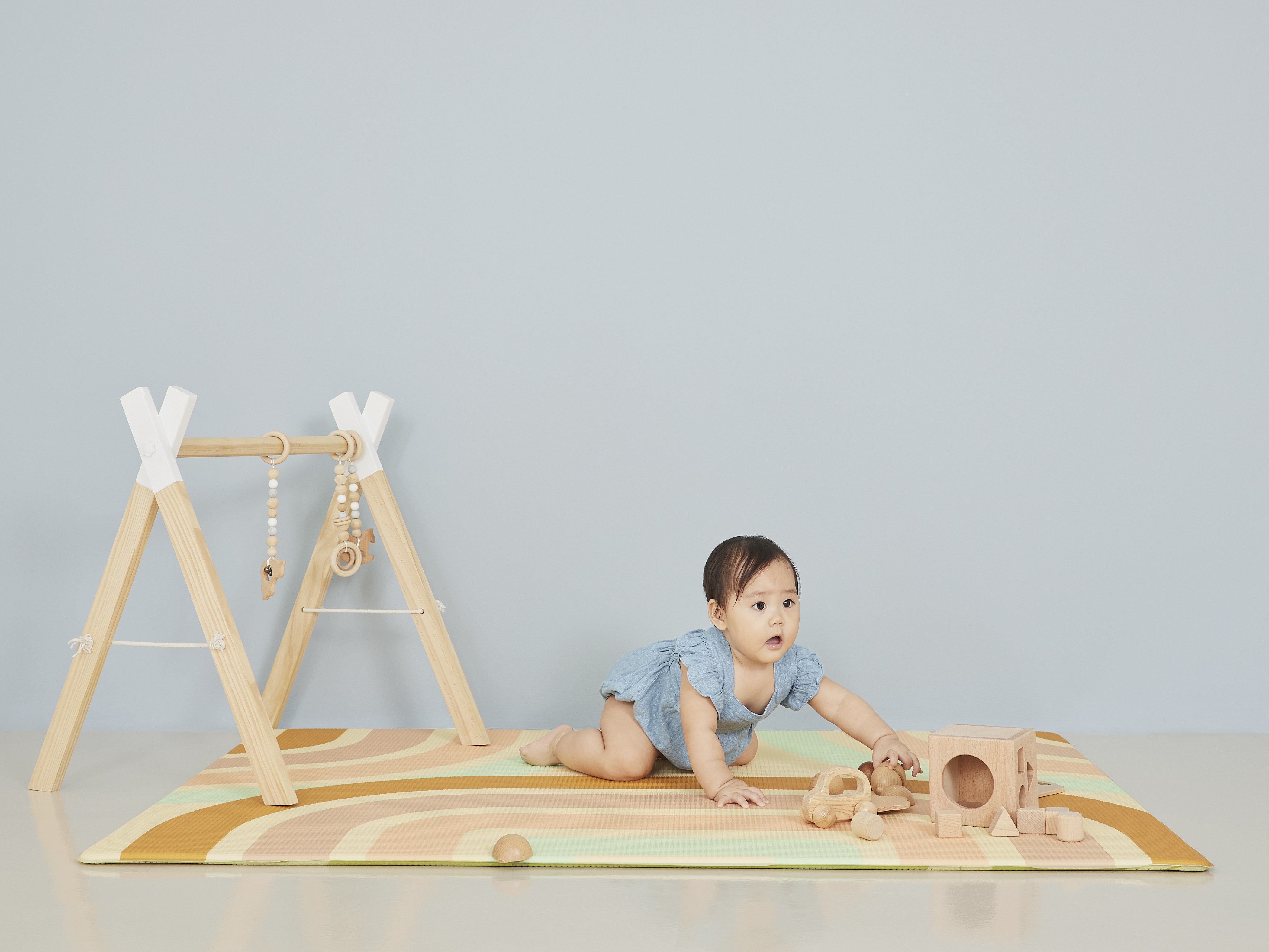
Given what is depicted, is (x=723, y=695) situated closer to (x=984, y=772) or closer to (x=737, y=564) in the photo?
(x=737, y=564)

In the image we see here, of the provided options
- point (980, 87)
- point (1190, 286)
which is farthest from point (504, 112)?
point (1190, 286)

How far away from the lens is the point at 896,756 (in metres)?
1.59

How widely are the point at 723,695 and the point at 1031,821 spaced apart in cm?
46

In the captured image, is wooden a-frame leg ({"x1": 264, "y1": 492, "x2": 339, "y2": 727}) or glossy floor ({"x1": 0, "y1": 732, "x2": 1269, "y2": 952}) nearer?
glossy floor ({"x1": 0, "y1": 732, "x2": 1269, "y2": 952})

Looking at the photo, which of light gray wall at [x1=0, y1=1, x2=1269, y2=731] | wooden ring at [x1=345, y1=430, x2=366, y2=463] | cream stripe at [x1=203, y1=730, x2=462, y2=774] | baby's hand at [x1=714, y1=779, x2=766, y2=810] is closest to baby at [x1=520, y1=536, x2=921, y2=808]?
baby's hand at [x1=714, y1=779, x2=766, y2=810]

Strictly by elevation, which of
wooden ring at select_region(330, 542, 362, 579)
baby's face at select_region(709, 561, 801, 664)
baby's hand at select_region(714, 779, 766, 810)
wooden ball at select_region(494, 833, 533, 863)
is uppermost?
wooden ring at select_region(330, 542, 362, 579)

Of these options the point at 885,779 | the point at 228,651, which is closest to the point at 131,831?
the point at 228,651

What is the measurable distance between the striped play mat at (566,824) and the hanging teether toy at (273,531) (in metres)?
0.29

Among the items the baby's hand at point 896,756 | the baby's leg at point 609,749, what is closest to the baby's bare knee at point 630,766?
the baby's leg at point 609,749

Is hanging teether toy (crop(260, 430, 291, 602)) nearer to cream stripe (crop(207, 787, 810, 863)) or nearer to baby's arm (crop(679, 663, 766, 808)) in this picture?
cream stripe (crop(207, 787, 810, 863))

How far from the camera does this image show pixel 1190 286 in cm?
202

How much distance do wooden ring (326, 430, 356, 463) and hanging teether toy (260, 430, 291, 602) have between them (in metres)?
0.10

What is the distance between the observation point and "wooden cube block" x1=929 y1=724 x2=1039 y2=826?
1422 mm

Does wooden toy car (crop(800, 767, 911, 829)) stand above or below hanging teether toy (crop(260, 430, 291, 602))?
below
